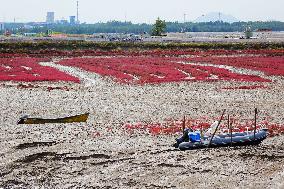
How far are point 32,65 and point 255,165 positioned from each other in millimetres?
53247

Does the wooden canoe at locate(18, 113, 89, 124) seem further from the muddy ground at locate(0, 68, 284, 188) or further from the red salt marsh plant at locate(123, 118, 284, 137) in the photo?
the red salt marsh plant at locate(123, 118, 284, 137)

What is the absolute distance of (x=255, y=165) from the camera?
909 inches

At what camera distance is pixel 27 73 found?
Result: 6038 cm

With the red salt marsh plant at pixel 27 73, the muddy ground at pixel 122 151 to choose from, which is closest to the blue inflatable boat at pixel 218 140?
the muddy ground at pixel 122 151

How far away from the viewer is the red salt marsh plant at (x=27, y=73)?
5434cm

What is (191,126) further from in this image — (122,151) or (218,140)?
(122,151)

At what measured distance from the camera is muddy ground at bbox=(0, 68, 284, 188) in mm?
21188

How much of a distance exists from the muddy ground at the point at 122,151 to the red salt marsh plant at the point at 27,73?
11863 millimetres

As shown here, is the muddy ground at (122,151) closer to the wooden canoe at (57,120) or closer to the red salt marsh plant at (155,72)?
the wooden canoe at (57,120)

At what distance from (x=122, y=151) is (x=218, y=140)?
5421mm

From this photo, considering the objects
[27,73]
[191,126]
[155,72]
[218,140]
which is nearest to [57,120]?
[191,126]

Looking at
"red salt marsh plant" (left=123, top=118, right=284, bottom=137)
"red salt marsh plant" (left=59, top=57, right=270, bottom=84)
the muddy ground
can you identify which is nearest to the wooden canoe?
the muddy ground

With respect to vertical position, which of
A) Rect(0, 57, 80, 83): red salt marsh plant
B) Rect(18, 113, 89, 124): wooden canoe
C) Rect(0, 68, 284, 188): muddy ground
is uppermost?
Rect(0, 57, 80, 83): red salt marsh plant

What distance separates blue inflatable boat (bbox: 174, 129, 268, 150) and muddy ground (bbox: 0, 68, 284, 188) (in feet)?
1.15
